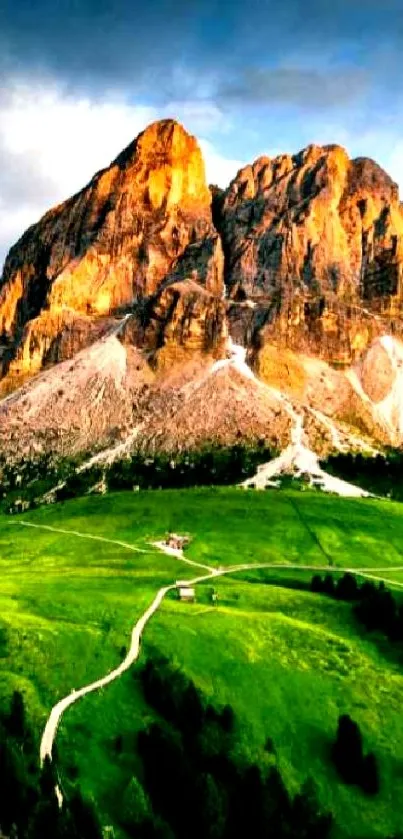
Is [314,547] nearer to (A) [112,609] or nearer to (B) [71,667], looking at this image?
(A) [112,609]

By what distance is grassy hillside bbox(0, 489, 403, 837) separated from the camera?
6203 cm

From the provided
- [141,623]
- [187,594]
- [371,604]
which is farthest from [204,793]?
[371,604]

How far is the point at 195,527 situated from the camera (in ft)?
550

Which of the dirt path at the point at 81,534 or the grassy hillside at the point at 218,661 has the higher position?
the grassy hillside at the point at 218,661

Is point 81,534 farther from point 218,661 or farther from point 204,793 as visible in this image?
point 204,793

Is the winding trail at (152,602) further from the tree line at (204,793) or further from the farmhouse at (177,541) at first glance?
the tree line at (204,793)

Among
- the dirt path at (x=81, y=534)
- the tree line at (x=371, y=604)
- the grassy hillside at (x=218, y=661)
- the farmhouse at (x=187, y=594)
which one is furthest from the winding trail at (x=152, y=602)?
the tree line at (x=371, y=604)

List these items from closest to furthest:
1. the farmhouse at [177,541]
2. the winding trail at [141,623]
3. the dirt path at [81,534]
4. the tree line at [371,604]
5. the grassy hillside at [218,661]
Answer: the winding trail at [141,623], the grassy hillside at [218,661], the tree line at [371,604], the dirt path at [81,534], the farmhouse at [177,541]

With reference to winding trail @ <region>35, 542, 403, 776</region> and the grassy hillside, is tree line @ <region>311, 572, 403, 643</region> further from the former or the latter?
winding trail @ <region>35, 542, 403, 776</region>

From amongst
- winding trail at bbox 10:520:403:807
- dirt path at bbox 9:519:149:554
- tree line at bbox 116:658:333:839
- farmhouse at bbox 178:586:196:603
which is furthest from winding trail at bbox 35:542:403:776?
tree line at bbox 116:658:333:839

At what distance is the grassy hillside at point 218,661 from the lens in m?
62.0

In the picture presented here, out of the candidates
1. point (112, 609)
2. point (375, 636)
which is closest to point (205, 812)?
point (112, 609)

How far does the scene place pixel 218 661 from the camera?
78.6m

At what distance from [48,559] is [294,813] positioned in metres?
92.5
